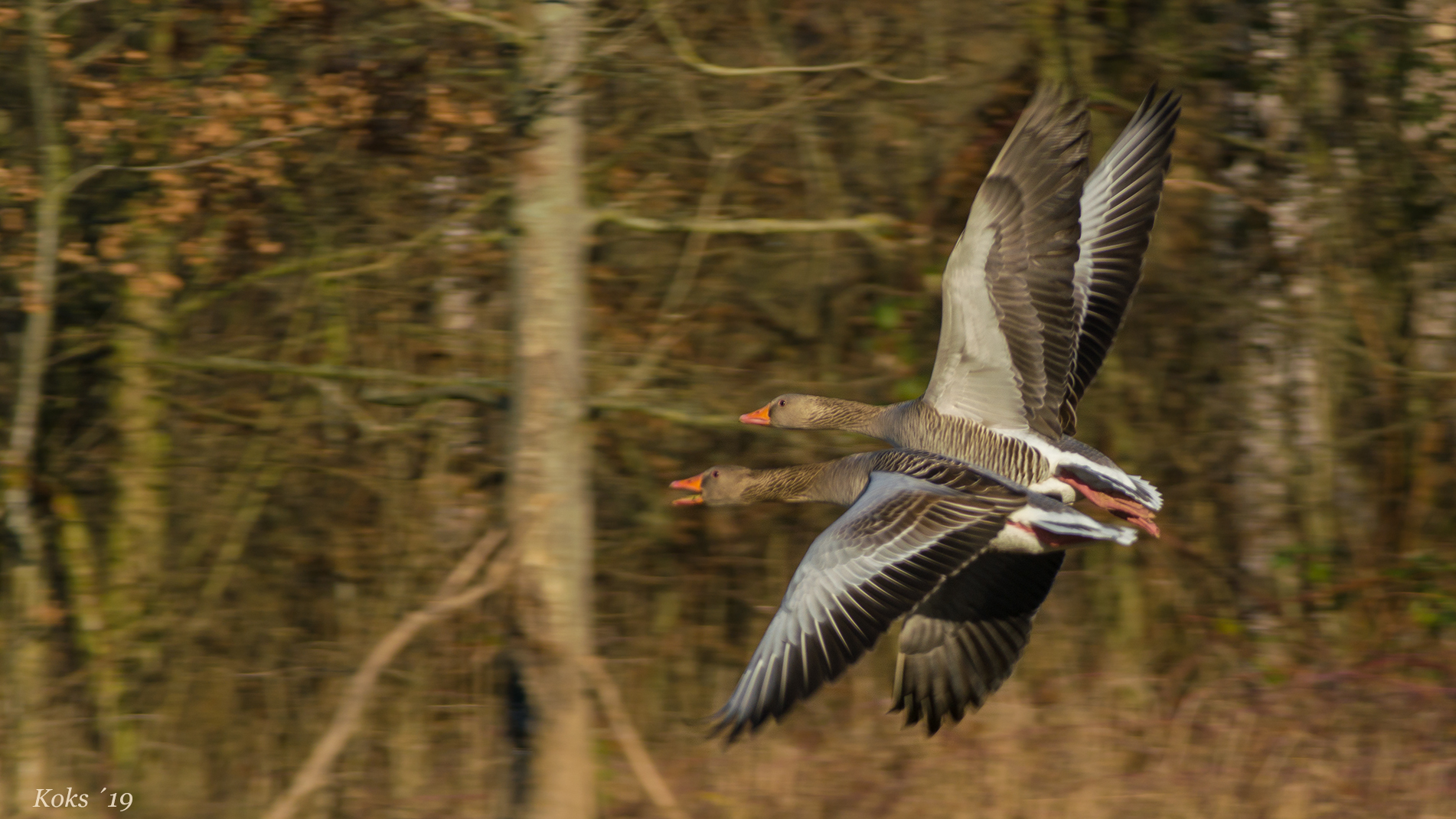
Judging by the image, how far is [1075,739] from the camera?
7.09 meters

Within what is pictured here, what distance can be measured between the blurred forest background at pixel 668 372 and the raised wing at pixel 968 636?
0.91 metres

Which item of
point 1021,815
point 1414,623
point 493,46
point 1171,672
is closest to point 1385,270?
point 1414,623

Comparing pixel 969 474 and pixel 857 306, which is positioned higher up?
pixel 969 474

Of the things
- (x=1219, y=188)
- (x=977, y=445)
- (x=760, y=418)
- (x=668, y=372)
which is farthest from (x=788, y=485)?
(x=1219, y=188)

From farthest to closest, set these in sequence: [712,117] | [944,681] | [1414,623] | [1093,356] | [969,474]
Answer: [1414,623], [712,117], [1093,356], [944,681], [969,474]

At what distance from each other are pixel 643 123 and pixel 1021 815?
4.26 m

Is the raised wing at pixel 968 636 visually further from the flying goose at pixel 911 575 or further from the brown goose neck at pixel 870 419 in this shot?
the brown goose neck at pixel 870 419

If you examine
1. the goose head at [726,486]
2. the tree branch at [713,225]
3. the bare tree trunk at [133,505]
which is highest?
the tree branch at [713,225]

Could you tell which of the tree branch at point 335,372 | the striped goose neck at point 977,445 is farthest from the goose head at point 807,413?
the tree branch at point 335,372

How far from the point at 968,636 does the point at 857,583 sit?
4.82 feet

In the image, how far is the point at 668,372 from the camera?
784 centimetres

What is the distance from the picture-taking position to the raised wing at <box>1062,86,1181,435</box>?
22.9ft

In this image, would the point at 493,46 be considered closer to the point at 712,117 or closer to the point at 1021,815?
the point at 712,117

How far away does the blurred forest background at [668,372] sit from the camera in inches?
294
